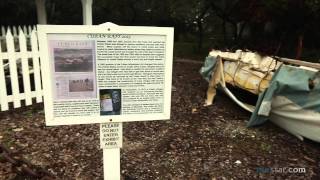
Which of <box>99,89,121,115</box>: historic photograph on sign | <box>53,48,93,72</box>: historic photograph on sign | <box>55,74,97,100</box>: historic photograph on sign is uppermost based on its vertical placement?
<box>53,48,93,72</box>: historic photograph on sign

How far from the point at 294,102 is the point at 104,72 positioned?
2.89 m

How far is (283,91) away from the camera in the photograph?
460 centimetres

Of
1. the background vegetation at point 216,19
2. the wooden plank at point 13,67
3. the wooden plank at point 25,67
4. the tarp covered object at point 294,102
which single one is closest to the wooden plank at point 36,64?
the wooden plank at point 25,67

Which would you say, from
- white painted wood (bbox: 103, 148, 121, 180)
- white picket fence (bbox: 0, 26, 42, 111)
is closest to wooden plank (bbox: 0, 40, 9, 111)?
white picket fence (bbox: 0, 26, 42, 111)

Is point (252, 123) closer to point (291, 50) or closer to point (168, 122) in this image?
point (168, 122)

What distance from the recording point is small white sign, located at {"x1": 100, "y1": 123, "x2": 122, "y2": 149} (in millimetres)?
2900

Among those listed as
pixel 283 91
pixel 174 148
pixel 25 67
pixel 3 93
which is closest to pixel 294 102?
pixel 283 91

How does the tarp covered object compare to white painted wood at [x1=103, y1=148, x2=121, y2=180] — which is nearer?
white painted wood at [x1=103, y1=148, x2=121, y2=180]

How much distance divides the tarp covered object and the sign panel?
2.24 meters

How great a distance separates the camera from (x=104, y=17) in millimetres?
19141

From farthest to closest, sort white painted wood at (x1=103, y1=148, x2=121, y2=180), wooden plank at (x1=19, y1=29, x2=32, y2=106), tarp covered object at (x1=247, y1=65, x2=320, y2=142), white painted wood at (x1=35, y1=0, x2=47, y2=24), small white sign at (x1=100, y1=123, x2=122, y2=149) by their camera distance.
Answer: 1. white painted wood at (x1=35, y1=0, x2=47, y2=24)
2. wooden plank at (x1=19, y1=29, x2=32, y2=106)
3. tarp covered object at (x1=247, y1=65, x2=320, y2=142)
4. white painted wood at (x1=103, y1=148, x2=121, y2=180)
5. small white sign at (x1=100, y1=123, x2=122, y2=149)

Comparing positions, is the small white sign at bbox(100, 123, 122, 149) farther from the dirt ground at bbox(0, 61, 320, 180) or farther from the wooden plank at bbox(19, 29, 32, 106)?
the wooden plank at bbox(19, 29, 32, 106)

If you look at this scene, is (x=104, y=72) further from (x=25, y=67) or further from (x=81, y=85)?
(x=25, y=67)

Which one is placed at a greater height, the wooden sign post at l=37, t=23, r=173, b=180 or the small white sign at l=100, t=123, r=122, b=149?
the wooden sign post at l=37, t=23, r=173, b=180
